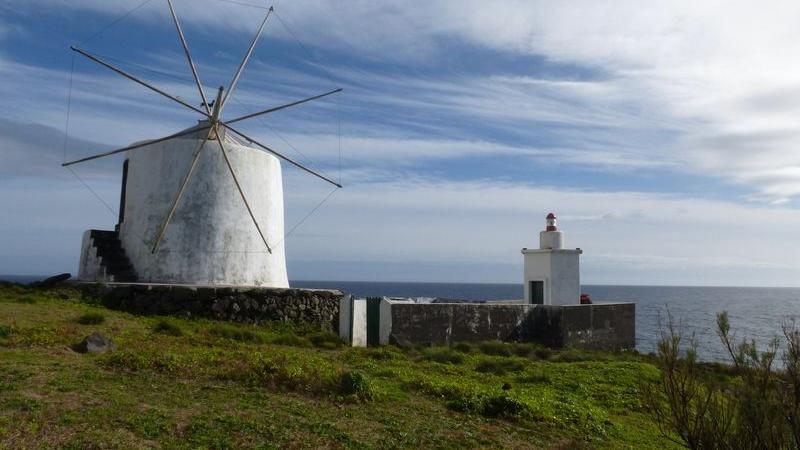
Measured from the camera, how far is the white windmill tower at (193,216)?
61.1 ft

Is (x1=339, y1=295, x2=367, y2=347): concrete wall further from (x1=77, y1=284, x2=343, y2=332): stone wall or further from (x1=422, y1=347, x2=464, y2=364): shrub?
(x1=422, y1=347, x2=464, y2=364): shrub

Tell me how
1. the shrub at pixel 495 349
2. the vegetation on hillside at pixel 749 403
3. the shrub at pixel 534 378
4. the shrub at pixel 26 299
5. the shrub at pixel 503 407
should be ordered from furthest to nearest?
the shrub at pixel 495 349, the shrub at pixel 26 299, the shrub at pixel 534 378, the shrub at pixel 503 407, the vegetation on hillside at pixel 749 403

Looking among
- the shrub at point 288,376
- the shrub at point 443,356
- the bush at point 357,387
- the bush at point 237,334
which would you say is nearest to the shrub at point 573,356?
the shrub at point 443,356

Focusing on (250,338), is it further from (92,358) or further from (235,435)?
(235,435)

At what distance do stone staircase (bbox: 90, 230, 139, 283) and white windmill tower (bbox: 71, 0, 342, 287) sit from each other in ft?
0.09

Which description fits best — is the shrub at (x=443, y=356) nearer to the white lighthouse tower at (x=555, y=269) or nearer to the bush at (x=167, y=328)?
the bush at (x=167, y=328)

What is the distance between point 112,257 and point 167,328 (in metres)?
5.91

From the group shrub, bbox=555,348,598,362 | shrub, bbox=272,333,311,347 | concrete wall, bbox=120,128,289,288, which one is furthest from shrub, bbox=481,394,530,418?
concrete wall, bbox=120,128,289,288

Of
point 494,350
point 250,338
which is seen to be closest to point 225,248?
point 250,338

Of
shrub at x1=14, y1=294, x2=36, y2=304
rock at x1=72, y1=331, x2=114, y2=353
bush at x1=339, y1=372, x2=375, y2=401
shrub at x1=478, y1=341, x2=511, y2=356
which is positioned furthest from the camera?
shrub at x1=478, y1=341, x2=511, y2=356

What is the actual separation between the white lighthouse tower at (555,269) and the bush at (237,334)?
1180 cm

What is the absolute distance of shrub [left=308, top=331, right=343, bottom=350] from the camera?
15.6 metres

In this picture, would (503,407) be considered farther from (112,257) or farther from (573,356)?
(112,257)

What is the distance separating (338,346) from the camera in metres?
15.8
